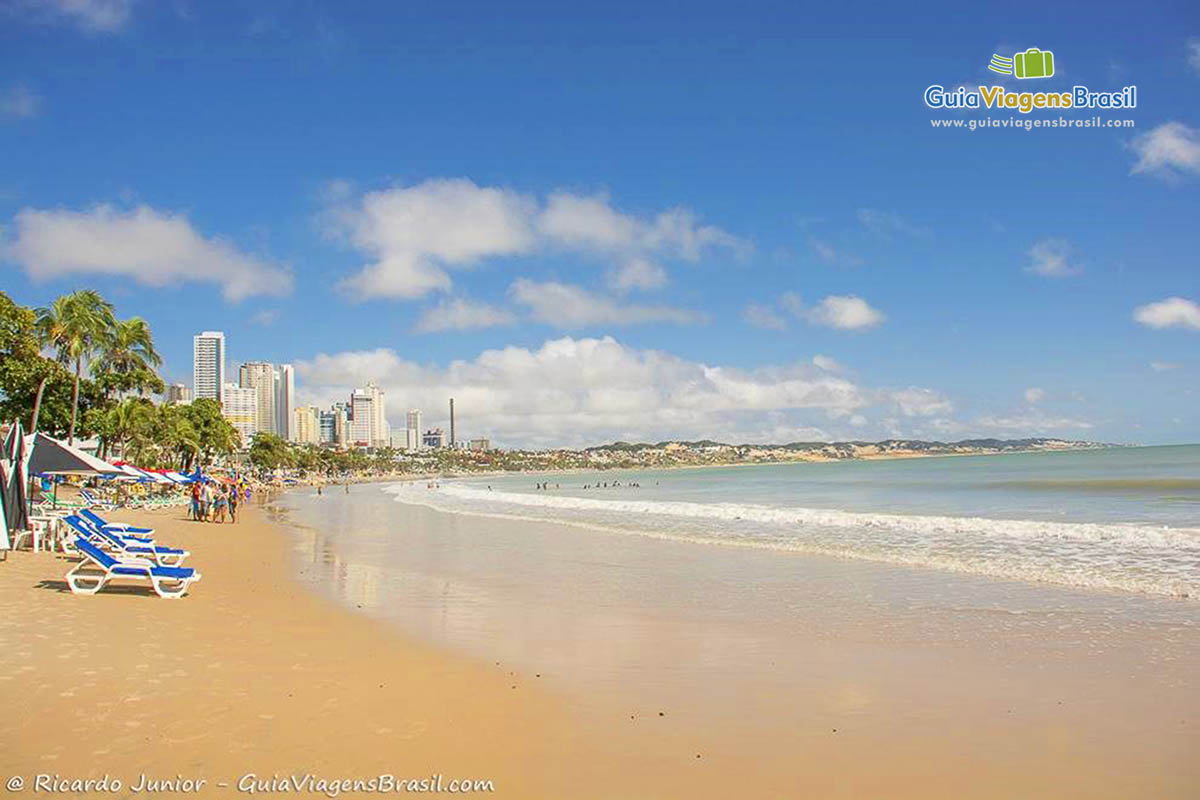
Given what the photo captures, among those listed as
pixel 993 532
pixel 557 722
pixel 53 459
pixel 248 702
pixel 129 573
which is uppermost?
pixel 53 459

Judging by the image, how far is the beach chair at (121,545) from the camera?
14.2 m

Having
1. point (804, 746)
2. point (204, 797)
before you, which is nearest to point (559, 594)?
point (804, 746)

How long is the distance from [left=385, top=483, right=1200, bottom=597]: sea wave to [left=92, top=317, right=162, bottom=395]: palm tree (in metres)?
42.8

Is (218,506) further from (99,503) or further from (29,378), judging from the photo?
(29,378)

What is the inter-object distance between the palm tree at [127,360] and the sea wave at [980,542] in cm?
4277

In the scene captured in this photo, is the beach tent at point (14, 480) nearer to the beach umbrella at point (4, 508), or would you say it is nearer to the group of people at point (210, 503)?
the beach umbrella at point (4, 508)

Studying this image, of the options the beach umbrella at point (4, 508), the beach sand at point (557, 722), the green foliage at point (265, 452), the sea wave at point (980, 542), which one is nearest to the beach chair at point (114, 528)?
the beach umbrella at point (4, 508)

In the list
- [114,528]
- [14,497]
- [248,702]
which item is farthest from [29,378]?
[248,702]

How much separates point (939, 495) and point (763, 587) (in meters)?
40.3

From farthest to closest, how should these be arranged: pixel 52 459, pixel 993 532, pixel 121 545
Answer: pixel 993 532
pixel 52 459
pixel 121 545

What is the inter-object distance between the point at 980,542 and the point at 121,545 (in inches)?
817

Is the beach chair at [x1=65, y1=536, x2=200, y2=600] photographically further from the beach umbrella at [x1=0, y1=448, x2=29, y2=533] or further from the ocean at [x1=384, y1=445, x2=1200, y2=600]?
the ocean at [x1=384, y1=445, x2=1200, y2=600]

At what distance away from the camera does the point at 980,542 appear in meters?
21.4

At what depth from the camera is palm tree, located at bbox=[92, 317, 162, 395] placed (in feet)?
193
